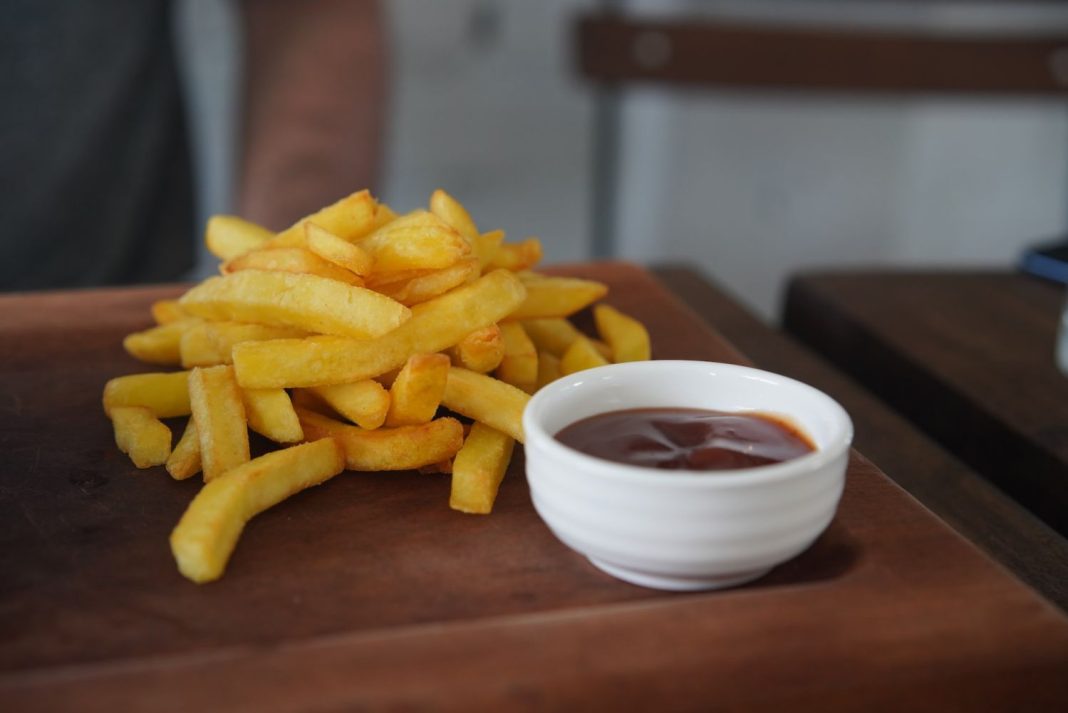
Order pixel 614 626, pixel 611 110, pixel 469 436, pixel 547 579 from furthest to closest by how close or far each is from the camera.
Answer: pixel 611 110 → pixel 469 436 → pixel 547 579 → pixel 614 626

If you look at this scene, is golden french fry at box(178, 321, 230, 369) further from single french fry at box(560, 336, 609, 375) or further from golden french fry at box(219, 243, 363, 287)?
single french fry at box(560, 336, 609, 375)

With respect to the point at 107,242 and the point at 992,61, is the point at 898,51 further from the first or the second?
the point at 107,242

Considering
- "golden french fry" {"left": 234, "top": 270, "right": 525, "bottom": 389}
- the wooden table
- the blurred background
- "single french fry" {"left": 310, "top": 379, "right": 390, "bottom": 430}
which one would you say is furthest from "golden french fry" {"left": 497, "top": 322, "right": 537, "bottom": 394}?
the blurred background

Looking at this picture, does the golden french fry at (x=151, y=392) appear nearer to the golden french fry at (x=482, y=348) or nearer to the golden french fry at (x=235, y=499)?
the golden french fry at (x=235, y=499)

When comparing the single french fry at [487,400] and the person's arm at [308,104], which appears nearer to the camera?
the single french fry at [487,400]

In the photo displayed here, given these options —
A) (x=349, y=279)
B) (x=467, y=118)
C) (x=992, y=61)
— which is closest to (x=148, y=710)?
(x=349, y=279)

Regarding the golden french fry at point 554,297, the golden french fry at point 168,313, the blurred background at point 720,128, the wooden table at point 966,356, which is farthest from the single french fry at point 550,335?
the blurred background at point 720,128
